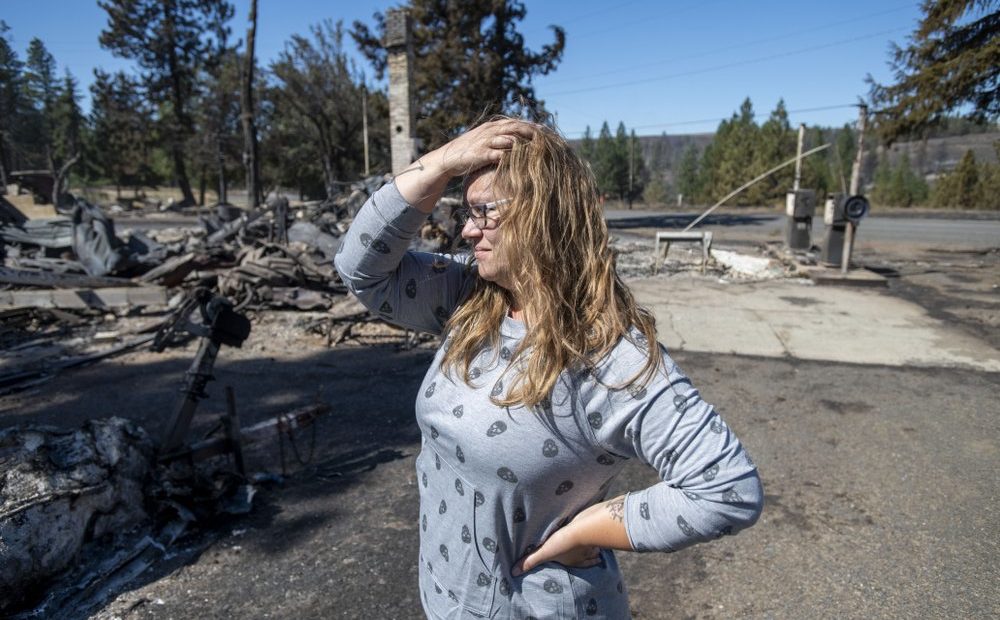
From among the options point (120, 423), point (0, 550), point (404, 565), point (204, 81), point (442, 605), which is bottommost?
point (404, 565)

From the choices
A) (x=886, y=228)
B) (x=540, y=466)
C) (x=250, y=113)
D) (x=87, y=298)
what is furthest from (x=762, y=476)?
(x=250, y=113)

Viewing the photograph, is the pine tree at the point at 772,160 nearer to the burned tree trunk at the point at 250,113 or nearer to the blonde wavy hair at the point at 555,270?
the burned tree trunk at the point at 250,113

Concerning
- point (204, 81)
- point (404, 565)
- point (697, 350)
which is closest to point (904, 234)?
point (697, 350)

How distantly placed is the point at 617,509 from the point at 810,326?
7474 mm

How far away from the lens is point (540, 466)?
1.16 metres

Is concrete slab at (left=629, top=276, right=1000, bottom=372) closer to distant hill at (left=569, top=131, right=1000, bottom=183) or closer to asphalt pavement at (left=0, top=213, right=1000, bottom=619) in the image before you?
asphalt pavement at (left=0, top=213, right=1000, bottom=619)

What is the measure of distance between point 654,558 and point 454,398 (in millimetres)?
2294

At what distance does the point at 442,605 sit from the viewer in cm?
137

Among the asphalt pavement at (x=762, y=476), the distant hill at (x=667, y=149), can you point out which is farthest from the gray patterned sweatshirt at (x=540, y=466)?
the distant hill at (x=667, y=149)

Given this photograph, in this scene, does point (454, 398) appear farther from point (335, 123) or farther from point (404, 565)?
point (335, 123)

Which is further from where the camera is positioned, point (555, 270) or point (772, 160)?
point (772, 160)

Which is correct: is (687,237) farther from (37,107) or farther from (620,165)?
(37,107)

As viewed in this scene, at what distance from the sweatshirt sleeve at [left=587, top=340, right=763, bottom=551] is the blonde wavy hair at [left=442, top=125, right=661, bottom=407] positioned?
7cm

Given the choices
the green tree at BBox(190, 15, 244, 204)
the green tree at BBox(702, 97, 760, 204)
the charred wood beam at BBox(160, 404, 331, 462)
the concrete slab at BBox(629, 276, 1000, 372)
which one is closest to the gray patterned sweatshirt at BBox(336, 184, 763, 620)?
the charred wood beam at BBox(160, 404, 331, 462)
